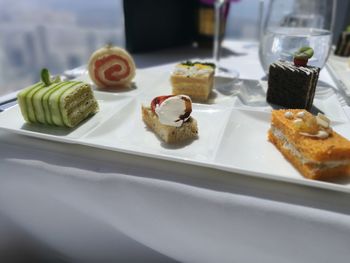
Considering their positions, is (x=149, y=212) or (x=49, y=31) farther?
(x=49, y=31)

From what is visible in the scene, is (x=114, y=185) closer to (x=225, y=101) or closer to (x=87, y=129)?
(x=87, y=129)

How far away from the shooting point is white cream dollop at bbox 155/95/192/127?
2.51 feet

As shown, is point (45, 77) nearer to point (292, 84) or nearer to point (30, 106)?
point (30, 106)

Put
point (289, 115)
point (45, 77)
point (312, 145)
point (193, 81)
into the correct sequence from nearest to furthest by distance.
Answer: point (312, 145), point (289, 115), point (45, 77), point (193, 81)

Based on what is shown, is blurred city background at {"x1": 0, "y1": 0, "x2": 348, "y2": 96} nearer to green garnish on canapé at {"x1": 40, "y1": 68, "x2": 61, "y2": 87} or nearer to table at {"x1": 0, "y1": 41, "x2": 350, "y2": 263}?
green garnish on canapé at {"x1": 40, "y1": 68, "x2": 61, "y2": 87}

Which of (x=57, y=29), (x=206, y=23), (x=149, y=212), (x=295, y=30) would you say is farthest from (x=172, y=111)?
(x=57, y=29)

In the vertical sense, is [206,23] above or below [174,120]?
above

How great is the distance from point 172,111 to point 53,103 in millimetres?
314

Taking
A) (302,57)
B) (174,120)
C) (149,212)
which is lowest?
(149,212)

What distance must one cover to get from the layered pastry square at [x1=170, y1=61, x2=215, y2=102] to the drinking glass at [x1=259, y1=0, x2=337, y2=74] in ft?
0.93

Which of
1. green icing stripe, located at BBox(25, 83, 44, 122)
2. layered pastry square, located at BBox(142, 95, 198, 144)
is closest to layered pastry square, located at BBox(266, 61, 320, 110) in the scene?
layered pastry square, located at BBox(142, 95, 198, 144)

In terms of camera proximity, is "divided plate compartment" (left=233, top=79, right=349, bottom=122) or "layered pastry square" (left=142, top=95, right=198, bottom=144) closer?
"layered pastry square" (left=142, top=95, right=198, bottom=144)

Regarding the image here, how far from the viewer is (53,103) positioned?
797 millimetres

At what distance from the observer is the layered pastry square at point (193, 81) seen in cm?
105
